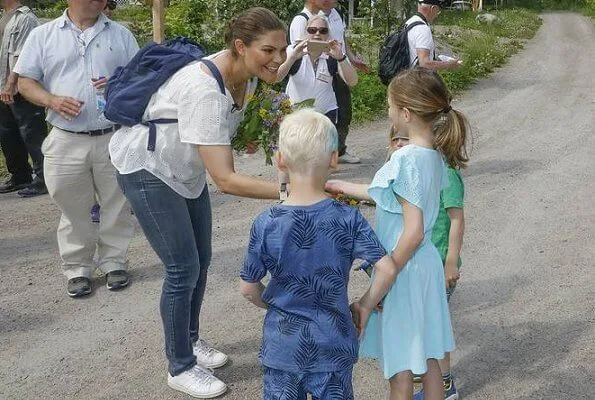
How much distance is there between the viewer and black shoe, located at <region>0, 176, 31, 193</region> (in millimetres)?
7324

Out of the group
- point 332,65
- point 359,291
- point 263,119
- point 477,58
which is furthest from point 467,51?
point 263,119

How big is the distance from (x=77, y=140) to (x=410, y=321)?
2.77 meters

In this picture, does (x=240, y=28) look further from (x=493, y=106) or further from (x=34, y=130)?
(x=493, y=106)

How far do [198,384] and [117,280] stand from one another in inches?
65.3

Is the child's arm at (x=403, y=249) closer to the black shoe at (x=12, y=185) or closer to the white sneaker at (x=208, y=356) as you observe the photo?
the white sneaker at (x=208, y=356)

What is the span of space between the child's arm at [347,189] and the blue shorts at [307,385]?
68 cm

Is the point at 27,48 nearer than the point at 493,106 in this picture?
Yes

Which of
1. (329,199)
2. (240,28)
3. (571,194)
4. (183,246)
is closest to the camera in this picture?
(329,199)

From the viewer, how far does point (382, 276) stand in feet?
8.07

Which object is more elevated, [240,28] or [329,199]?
[240,28]

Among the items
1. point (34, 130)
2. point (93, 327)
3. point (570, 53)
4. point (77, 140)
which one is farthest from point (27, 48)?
point (570, 53)

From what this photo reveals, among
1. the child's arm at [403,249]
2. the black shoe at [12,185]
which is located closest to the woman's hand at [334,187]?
the child's arm at [403,249]

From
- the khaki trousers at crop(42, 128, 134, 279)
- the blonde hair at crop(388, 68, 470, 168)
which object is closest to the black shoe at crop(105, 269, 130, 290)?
the khaki trousers at crop(42, 128, 134, 279)

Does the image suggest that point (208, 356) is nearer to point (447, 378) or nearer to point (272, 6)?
point (447, 378)
